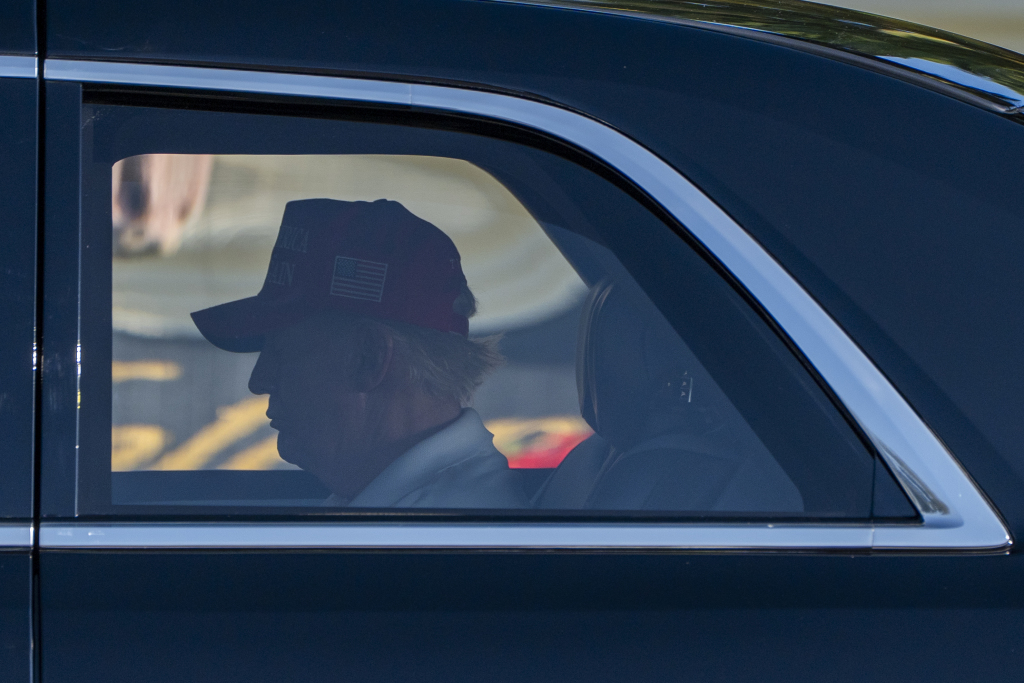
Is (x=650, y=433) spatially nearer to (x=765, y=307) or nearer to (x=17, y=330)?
(x=765, y=307)

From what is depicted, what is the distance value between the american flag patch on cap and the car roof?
1.13 feet

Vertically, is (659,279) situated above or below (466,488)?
above

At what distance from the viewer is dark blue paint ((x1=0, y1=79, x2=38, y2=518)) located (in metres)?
0.94

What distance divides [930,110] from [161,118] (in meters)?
0.83

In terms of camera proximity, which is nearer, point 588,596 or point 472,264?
point 588,596

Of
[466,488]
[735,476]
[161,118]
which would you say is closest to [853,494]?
[735,476]

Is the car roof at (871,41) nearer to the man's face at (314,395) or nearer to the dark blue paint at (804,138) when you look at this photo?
the dark blue paint at (804,138)

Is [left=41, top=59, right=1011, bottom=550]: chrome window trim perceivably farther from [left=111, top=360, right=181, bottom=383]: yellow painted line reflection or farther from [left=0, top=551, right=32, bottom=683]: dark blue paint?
[left=111, top=360, right=181, bottom=383]: yellow painted line reflection

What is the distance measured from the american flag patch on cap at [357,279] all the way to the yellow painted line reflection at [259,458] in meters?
0.19

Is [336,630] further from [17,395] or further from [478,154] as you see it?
[478,154]

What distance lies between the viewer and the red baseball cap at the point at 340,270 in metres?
1.08

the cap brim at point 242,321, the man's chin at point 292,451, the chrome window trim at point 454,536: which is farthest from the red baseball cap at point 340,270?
the chrome window trim at point 454,536

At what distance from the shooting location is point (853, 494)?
98cm

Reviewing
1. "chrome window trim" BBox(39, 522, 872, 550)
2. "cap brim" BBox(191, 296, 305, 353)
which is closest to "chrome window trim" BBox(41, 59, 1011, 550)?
"chrome window trim" BBox(39, 522, 872, 550)
